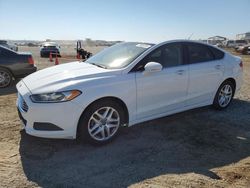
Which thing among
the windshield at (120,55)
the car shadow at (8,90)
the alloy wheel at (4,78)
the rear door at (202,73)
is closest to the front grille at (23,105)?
the windshield at (120,55)

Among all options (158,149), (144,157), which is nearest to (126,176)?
(144,157)

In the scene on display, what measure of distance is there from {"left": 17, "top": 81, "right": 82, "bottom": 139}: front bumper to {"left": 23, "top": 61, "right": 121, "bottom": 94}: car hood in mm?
234

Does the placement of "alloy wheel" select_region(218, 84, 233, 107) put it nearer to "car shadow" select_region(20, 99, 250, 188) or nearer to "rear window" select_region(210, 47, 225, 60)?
"rear window" select_region(210, 47, 225, 60)

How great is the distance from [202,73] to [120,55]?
169 centimetres

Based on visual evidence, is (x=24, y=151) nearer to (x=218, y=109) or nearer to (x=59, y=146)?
(x=59, y=146)

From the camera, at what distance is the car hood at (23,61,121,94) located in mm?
4066

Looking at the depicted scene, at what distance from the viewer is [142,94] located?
4609 mm

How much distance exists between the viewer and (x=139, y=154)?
13.5 feet

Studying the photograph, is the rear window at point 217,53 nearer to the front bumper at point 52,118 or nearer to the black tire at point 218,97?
the black tire at point 218,97

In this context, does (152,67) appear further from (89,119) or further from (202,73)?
(202,73)

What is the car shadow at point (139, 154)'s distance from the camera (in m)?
3.50

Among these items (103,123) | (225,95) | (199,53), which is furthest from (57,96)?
(225,95)

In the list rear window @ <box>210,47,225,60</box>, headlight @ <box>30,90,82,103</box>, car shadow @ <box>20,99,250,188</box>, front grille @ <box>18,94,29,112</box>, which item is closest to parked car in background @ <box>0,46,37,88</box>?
car shadow @ <box>20,99,250,188</box>

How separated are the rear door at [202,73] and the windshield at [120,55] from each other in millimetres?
1021
